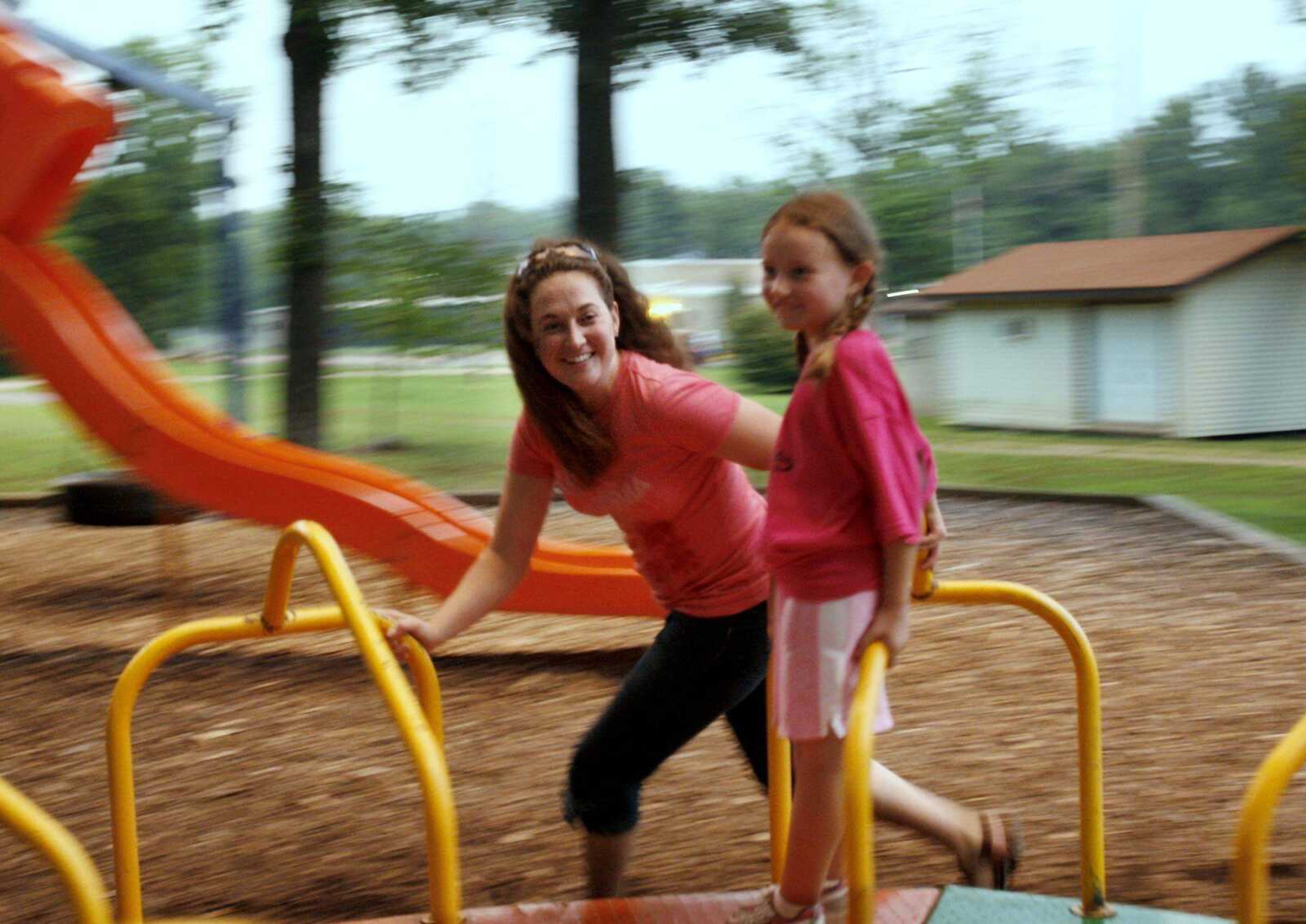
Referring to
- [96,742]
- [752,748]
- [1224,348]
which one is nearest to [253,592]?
[96,742]

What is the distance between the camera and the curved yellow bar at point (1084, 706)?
243 centimetres

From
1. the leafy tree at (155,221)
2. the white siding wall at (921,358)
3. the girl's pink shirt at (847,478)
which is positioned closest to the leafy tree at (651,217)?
the leafy tree at (155,221)

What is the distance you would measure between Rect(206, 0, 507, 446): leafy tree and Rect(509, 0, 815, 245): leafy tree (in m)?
0.62

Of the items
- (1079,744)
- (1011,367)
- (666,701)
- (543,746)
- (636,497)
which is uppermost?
(636,497)

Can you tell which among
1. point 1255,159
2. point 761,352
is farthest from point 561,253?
point 1255,159

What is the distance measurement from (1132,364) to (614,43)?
1336 centimetres

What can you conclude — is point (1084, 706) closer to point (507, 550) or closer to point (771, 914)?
point (771, 914)

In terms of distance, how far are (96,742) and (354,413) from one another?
19.8 m

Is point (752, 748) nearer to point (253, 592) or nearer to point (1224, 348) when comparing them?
point (253, 592)

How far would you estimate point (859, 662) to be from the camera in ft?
6.94

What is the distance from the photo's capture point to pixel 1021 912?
2543 mm

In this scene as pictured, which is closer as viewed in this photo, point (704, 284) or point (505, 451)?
point (505, 451)

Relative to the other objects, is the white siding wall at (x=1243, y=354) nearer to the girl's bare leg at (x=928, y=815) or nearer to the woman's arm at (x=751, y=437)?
the girl's bare leg at (x=928, y=815)

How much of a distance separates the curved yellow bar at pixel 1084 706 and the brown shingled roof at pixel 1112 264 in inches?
712
